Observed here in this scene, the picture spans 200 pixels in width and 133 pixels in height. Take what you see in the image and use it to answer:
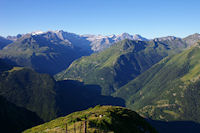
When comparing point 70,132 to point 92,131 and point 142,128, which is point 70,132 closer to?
point 92,131

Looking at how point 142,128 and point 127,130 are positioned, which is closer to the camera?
point 127,130

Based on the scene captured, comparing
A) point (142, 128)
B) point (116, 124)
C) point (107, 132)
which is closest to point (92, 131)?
point (107, 132)

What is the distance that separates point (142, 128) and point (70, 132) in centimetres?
6485

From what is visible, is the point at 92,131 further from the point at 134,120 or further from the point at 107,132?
the point at 134,120

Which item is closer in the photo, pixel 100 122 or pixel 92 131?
pixel 92 131

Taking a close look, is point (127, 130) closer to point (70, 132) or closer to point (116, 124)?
point (116, 124)

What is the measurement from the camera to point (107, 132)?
118125 mm

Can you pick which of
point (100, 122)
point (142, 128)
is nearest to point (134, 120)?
point (142, 128)

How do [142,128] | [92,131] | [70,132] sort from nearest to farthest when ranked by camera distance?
1. [92,131]
2. [70,132]
3. [142,128]

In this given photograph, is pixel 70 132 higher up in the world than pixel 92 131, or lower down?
lower down

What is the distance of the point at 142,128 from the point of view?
517 ft

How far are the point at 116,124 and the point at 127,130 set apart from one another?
928 centimetres

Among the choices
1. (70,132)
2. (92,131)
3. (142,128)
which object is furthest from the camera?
(142,128)

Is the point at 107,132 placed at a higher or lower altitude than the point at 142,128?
higher
